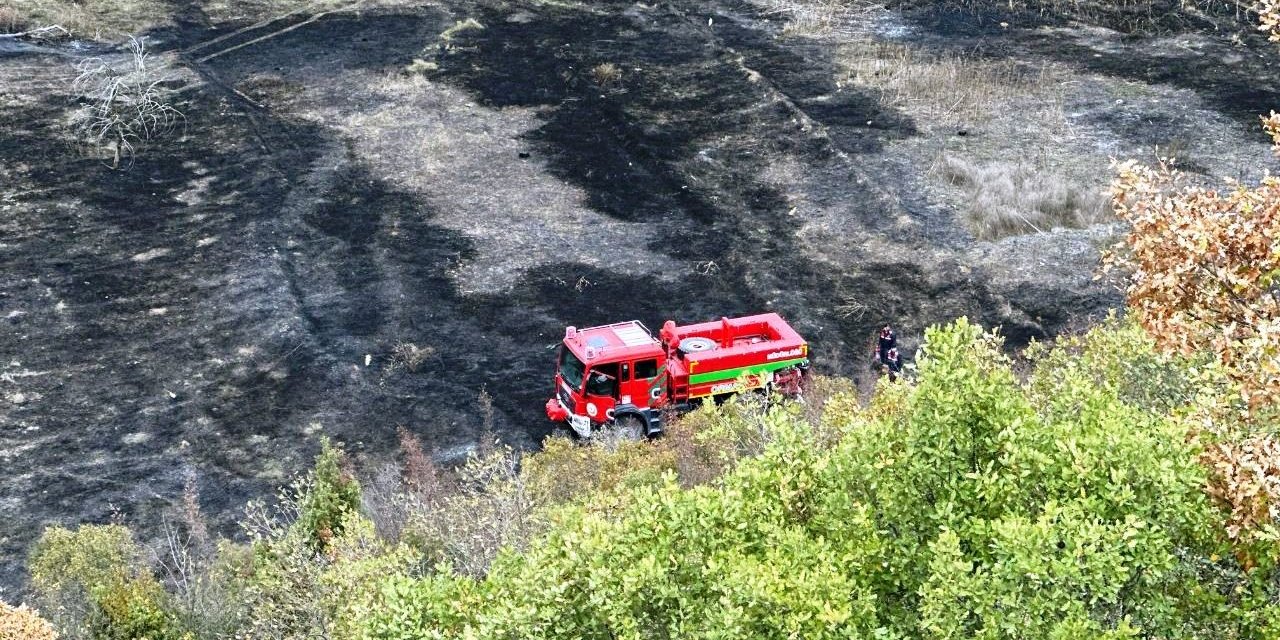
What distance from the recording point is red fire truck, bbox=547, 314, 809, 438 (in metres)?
23.6

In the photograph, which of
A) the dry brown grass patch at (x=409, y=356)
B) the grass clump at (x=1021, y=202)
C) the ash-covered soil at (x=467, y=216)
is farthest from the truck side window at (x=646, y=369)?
the grass clump at (x=1021, y=202)

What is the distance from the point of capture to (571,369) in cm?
2406

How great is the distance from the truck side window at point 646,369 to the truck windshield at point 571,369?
93 centimetres

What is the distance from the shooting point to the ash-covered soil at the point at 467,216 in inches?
993

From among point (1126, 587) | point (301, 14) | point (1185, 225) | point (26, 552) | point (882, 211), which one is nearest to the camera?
point (1126, 587)

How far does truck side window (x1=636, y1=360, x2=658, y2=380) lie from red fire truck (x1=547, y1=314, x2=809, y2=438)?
2cm

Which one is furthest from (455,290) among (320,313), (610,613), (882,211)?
(610,613)

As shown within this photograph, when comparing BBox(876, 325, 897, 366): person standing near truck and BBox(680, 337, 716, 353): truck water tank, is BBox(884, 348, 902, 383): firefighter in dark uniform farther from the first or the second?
BBox(680, 337, 716, 353): truck water tank

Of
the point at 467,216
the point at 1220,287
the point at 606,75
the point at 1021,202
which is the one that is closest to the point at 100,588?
the point at 1220,287

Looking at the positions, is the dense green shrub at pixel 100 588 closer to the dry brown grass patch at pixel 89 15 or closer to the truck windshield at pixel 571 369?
the truck windshield at pixel 571 369

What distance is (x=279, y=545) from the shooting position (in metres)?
17.2

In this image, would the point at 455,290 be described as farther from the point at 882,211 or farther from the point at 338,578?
the point at 338,578

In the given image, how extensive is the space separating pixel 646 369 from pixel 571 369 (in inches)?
51.6

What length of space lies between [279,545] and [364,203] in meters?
17.6
